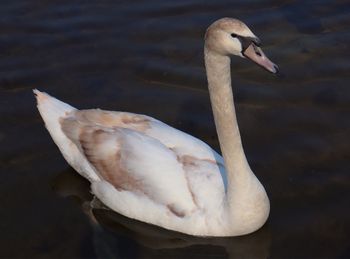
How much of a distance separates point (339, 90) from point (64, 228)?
4058 mm

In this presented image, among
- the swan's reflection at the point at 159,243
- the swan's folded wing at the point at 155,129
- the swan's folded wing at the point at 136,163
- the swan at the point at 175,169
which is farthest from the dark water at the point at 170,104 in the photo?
the swan's folded wing at the point at 155,129

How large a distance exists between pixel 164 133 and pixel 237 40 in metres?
1.83

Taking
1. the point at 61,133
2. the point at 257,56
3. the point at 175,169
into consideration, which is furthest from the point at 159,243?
the point at 257,56

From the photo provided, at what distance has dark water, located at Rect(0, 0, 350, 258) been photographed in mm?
7656

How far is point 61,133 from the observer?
339 inches

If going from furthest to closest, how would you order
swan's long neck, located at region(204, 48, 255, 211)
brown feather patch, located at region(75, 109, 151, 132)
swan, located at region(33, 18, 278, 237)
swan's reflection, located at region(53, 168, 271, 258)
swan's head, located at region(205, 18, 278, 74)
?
brown feather patch, located at region(75, 109, 151, 132) → swan's reflection, located at region(53, 168, 271, 258) → swan, located at region(33, 18, 278, 237) → swan's long neck, located at region(204, 48, 255, 211) → swan's head, located at region(205, 18, 278, 74)

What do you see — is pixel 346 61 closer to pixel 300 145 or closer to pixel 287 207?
pixel 300 145

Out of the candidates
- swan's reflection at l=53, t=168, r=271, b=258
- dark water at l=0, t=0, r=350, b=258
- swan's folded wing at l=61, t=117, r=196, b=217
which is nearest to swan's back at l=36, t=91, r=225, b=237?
swan's folded wing at l=61, t=117, r=196, b=217

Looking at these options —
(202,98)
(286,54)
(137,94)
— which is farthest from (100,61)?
(286,54)

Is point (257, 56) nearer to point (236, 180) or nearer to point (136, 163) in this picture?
point (236, 180)

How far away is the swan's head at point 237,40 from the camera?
6449 millimetres

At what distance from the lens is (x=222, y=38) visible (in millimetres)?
6504

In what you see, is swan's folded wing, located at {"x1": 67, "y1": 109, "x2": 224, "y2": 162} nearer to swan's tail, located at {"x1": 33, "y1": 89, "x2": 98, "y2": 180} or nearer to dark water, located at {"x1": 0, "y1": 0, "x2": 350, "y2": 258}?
swan's tail, located at {"x1": 33, "y1": 89, "x2": 98, "y2": 180}

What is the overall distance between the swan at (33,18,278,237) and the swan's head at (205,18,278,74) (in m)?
0.05
